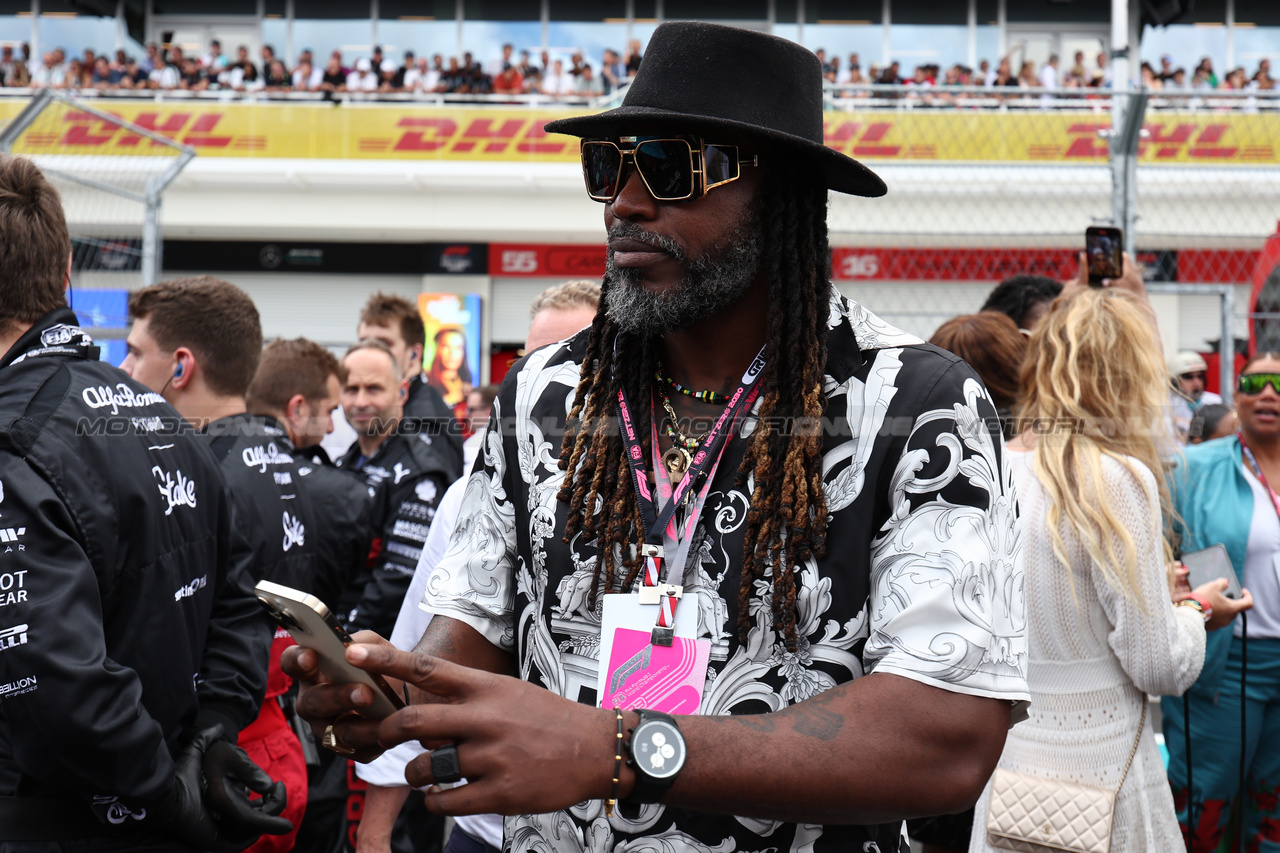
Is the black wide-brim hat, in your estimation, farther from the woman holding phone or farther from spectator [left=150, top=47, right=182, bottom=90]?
spectator [left=150, top=47, right=182, bottom=90]

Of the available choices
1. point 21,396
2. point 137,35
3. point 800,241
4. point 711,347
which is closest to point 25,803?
point 21,396

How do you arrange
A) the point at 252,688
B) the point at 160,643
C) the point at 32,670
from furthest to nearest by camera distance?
the point at 252,688 < the point at 160,643 < the point at 32,670

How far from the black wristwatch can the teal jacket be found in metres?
2.94

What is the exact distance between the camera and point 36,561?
2018 mm

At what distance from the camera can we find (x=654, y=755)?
3.91ft

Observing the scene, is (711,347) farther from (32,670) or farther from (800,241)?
(32,670)

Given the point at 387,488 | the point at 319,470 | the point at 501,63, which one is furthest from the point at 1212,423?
the point at 501,63

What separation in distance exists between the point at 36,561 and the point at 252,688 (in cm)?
80

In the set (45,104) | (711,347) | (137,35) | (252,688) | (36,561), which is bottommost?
(252,688)

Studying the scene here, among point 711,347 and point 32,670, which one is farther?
point 32,670

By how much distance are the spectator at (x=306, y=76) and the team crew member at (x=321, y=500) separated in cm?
1747

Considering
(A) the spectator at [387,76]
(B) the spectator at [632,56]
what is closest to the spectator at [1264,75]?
(B) the spectator at [632,56]

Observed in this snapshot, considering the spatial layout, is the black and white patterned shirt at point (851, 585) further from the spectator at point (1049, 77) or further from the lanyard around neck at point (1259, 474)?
the spectator at point (1049, 77)

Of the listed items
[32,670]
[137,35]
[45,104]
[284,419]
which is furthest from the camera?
[137,35]
